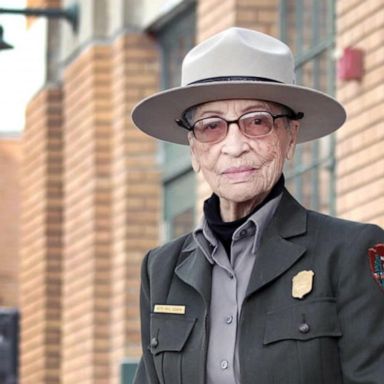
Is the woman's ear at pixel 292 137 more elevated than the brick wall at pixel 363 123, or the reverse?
the brick wall at pixel 363 123

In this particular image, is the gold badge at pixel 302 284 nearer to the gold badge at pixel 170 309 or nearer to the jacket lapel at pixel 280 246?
the jacket lapel at pixel 280 246

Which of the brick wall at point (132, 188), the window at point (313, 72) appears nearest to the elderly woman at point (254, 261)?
the window at point (313, 72)

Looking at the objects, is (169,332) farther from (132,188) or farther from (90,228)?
(90,228)

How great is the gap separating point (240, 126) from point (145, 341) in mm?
678

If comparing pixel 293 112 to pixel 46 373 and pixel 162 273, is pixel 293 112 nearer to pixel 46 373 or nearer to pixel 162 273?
pixel 162 273

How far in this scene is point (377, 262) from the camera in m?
4.95

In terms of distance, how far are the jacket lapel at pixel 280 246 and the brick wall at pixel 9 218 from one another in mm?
22690

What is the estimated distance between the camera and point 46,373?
14.8m

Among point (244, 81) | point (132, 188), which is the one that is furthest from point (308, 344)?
point (132, 188)

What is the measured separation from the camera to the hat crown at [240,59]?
204 inches

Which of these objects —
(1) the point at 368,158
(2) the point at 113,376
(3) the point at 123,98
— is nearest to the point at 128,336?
(2) the point at 113,376

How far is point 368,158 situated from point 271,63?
4.08m

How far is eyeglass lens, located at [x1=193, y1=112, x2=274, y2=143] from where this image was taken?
5.11 metres

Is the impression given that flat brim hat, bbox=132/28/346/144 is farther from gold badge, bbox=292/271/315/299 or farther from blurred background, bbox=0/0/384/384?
blurred background, bbox=0/0/384/384
